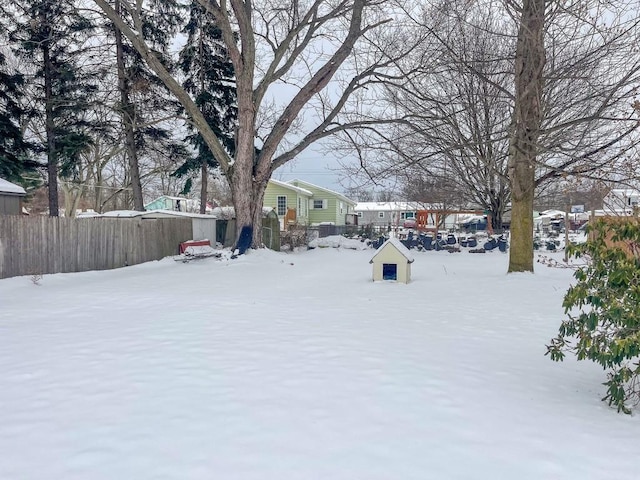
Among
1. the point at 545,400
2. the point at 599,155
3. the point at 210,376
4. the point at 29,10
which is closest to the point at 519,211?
the point at 599,155

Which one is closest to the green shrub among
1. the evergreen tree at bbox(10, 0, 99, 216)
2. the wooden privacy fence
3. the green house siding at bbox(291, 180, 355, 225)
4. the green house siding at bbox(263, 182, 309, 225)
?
the wooden privacy fence

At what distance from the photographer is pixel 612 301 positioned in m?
2.88

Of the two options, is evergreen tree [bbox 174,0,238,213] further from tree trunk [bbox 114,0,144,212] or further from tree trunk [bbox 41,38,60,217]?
tree trunk [bbox 41,38,60,217]

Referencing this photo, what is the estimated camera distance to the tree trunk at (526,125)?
24.4 ft

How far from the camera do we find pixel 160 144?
735 inches

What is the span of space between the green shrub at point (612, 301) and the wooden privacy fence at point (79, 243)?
1004 cm

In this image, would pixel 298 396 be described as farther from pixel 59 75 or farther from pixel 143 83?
pixel 59 75

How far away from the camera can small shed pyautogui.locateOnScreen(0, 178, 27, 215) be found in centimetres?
1266

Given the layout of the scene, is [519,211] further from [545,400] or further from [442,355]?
[545,400]

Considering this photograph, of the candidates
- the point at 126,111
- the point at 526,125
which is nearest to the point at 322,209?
the point at 126,111

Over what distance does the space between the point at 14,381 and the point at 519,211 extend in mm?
9023

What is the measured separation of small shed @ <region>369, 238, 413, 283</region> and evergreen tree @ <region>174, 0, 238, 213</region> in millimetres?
10873

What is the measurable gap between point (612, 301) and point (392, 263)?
6.32m

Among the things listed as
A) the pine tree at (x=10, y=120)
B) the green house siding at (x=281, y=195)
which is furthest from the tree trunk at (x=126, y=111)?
the green house siding at (x=281, y=195)
